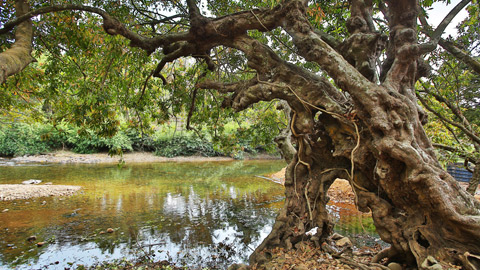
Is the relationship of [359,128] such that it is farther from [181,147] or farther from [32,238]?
[181,147]

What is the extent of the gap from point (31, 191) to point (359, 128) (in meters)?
12.0

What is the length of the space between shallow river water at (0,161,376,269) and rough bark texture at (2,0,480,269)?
2127 millimetres

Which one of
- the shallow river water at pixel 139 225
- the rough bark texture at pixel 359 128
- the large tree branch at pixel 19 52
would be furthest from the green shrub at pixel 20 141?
the rough bark texture at pixel 359 128

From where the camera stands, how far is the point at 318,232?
4754 millimetres

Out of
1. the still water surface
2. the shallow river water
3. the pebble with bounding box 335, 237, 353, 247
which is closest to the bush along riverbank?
the still water surface

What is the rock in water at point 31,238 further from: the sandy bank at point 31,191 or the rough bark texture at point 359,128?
the rough bark texture at point 359,128

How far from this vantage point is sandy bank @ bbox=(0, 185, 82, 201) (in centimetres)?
955

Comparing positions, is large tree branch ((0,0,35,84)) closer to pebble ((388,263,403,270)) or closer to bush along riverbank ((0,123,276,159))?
pebble ((388,263,403,270))

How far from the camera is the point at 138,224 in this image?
7098 mm

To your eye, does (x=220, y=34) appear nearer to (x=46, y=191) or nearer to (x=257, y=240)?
(x=257, y=240)

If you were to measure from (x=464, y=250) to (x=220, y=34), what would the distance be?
4691 millimetres

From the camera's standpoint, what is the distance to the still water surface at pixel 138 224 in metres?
5.21

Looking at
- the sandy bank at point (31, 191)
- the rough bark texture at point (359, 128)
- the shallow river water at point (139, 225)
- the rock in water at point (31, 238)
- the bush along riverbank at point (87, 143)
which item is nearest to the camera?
the rough bark texture at point (359, 128)

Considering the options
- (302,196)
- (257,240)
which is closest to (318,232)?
(302,196)
